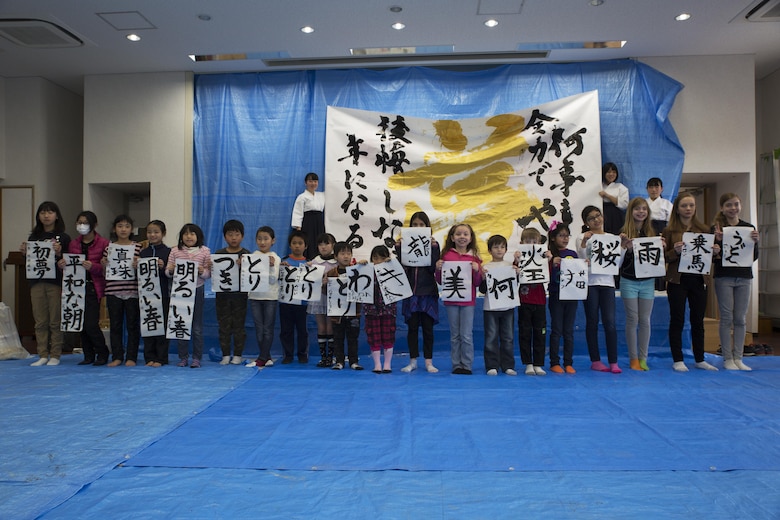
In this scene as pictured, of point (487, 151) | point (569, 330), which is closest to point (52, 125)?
point (487, 151)

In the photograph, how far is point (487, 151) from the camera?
6305mm

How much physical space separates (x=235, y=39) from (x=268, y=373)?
12.4 ft

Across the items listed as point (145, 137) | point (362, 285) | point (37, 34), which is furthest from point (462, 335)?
point (37, 34)

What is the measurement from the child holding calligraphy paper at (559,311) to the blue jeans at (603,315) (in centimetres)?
15

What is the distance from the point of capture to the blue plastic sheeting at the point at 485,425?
231 centimetres

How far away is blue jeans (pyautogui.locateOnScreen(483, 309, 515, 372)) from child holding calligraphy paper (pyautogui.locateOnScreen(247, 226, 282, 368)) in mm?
A: 1799

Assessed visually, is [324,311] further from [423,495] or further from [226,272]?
[423,495]

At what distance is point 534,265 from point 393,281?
1.12m

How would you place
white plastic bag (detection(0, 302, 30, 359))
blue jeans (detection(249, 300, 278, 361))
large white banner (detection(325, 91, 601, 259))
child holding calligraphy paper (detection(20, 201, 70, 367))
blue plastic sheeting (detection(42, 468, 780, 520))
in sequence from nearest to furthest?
1. blue plastic sheeting (detection(42, 468, 780, 520))
2. blue jeans (detection(249, 300, 278, 361))
3. child holding calligraphy paper (detection(20, 201, 70, 367))
4. white plastic bag (detection(0, 302, 30, 359))
5. large white banner (detection(325, 91, 601, 259))

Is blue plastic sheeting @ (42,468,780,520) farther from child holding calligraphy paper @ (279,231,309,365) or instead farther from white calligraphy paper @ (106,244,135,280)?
white calligraphy paper @ (106,244,135,280)

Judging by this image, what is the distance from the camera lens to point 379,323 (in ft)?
14.5

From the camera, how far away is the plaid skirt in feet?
14.5

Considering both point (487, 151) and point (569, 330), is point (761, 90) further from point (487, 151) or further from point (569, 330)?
point (569, 330)


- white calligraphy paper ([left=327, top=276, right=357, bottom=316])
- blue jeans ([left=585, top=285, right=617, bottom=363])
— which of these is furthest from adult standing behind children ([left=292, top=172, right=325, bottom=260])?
blue jeans ([left=585, top=285, right=617, bottom=363])
